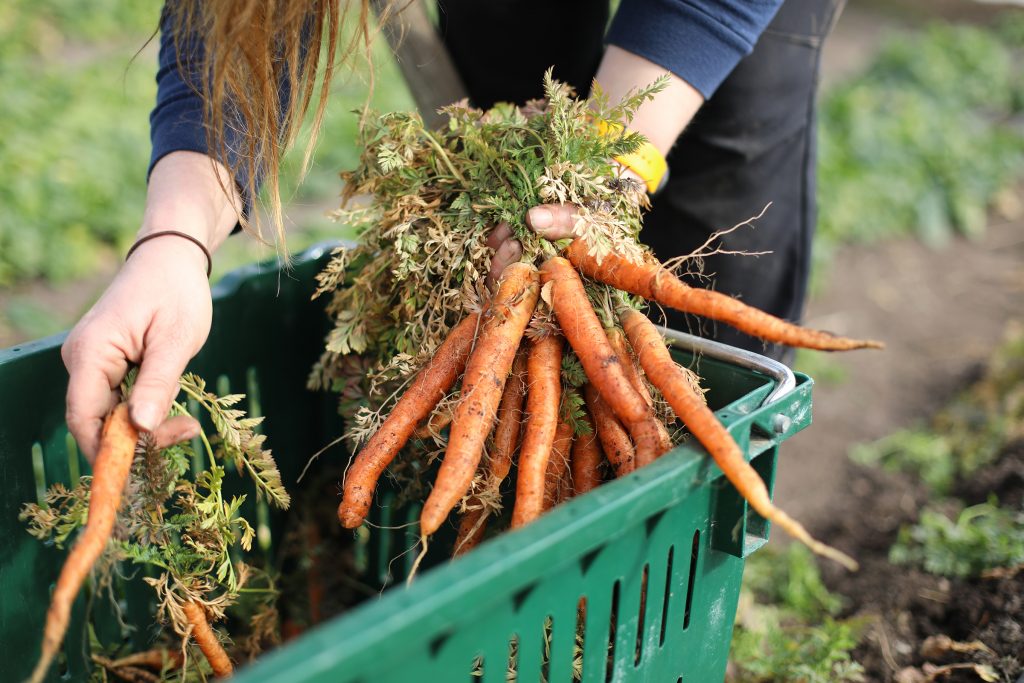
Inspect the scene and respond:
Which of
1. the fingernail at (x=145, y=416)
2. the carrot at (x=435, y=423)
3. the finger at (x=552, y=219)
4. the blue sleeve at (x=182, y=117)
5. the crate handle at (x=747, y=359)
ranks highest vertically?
the blue sleeve at (x=182, y=117)

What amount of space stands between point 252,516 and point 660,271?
3.72 ft

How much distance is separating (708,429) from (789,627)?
4.47 ft

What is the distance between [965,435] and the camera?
328 cm

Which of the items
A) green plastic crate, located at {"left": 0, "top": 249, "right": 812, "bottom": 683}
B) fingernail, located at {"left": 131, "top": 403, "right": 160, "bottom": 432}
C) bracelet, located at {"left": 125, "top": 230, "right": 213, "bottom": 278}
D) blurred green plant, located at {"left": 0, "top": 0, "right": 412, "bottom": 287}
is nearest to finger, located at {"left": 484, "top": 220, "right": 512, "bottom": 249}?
green plastic crate, located at {"left": 0, "top": 249, "right": 812, "bottom": 683}

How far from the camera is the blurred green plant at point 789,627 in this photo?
1.91 meters

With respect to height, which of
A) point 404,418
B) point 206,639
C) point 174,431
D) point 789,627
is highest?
point 174,431

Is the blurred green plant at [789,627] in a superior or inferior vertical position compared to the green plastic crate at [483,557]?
inferior

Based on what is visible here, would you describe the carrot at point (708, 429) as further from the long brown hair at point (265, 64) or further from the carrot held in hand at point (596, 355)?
the long brown hair at point (265, 64)

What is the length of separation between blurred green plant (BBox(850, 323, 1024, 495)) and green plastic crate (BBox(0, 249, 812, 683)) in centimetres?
178

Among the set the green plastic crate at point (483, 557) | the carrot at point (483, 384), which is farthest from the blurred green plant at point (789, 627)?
the carrot at point (483, 384)

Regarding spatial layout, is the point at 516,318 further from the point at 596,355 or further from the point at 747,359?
the point at 747,359

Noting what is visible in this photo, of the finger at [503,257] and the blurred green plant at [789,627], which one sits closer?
the finger at [503,257]

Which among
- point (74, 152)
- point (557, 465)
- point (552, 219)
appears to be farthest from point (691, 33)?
point (74, 152)

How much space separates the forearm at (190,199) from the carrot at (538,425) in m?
0.65
